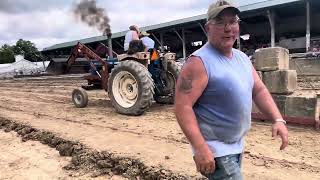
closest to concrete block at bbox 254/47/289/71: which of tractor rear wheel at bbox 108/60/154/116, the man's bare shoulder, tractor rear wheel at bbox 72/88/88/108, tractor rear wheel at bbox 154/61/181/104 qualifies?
tractor rear wheel at bbox 108/60/154/116

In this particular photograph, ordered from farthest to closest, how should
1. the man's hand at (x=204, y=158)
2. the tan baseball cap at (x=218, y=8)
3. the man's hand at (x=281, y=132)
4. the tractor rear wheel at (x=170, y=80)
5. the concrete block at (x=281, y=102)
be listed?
the tractor rear wheel at (x=170, y=80)
the concrete block at (x=281, y=102)
the man's hand at (x=281, y=132)
the tan baseball cap at (x=218, y=8)
the man's hand at (x=204, y=158)

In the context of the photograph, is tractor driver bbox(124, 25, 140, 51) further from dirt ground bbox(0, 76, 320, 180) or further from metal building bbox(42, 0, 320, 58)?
metal building bbox(42, 0, 320, 58)

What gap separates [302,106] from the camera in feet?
23.1

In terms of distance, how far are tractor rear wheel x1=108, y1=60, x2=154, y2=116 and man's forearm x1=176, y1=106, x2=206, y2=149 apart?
6257 millimetres

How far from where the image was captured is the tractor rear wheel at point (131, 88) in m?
8.87

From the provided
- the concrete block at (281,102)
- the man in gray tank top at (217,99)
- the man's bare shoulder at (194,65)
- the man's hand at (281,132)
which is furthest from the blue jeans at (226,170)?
the concrete block at (281,102)

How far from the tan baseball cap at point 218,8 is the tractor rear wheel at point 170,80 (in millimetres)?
7468

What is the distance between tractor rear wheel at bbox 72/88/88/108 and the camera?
10.8 metres

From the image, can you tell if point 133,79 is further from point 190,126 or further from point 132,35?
point 190,126

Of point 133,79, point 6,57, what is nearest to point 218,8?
point 133,79

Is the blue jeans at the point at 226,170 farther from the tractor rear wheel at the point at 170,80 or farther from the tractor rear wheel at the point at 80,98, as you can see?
the tractor rear wheel at the point at 80,98

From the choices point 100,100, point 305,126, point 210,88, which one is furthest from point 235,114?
point 100,100

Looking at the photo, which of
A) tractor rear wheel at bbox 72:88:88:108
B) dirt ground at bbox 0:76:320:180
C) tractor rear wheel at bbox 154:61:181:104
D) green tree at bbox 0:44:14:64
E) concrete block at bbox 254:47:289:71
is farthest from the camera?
green tree at bbox 0:44:14:64

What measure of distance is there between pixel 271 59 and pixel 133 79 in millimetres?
3103
